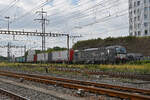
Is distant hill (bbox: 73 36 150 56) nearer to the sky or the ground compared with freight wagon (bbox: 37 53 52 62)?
nearer to the sky

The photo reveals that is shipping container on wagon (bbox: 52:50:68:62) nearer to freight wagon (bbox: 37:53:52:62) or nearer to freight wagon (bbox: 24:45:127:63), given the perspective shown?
freight wagon (bbox: 24:45:127:63)

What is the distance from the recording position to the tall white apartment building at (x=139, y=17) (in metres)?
71.3

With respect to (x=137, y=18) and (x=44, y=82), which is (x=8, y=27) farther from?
(x=137, y=18)

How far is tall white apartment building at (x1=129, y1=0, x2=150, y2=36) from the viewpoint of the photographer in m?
71.3

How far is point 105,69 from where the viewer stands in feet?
84.8

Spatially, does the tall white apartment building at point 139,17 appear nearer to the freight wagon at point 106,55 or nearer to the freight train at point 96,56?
the freight train at point 96,56

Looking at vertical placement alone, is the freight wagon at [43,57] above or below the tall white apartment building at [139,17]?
below

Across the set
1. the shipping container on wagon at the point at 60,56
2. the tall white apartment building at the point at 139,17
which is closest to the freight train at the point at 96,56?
the shipping container on wagon at the point at 60,56

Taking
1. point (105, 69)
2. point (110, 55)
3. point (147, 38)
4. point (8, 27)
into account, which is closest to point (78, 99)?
point (105, 69)

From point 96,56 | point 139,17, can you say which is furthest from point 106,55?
point 139,17

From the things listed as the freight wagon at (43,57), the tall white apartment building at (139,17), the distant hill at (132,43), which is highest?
the tall white apartment building at (139,17)

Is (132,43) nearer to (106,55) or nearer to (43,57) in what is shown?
(43,57)

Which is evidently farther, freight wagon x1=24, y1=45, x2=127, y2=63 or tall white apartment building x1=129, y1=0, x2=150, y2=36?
tall white apartment building x1=129, y1=0, x2=150, y2=36

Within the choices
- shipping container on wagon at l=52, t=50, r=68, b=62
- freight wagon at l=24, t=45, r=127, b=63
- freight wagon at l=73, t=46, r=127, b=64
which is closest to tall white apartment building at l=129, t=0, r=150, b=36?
shipping container on wagon at l=52, t=50, r=68, b=62
